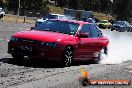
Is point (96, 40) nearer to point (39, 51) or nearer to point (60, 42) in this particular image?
point (60, 42)

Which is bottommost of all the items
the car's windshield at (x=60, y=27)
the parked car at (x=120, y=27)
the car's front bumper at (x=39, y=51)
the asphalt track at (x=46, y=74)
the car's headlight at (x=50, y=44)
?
the parked car at (x=120, y=27)

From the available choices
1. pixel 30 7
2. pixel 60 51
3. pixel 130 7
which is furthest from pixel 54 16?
pixel 130 7

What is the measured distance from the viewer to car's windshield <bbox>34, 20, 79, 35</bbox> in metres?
13.6

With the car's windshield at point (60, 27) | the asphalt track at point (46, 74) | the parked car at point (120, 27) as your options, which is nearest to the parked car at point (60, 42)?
the car's windshield at point (60, 27)

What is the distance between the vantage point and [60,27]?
45.3 feet

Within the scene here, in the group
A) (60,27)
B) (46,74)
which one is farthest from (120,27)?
(46,74)

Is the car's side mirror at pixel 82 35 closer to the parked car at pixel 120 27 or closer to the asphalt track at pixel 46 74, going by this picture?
the asphalt track at pixel 46 74

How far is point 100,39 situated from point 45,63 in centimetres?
265

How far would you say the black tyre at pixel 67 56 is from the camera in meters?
12.7

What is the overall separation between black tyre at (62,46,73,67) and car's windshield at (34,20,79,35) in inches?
30.6

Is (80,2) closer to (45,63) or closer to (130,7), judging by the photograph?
(130,7)

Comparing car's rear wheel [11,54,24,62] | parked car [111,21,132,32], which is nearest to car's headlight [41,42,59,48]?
car's rear wheel [11,54,24,62]

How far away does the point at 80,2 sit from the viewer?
142625 millimetres

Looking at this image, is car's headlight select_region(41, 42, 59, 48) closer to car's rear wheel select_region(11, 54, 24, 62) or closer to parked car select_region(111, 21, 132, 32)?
car's rear wheel select_region(11, 54, 24, 62)
